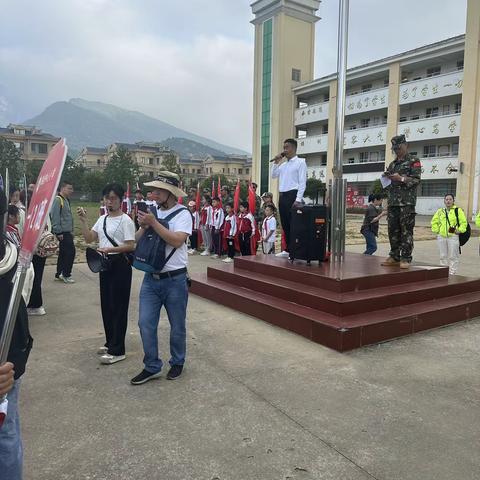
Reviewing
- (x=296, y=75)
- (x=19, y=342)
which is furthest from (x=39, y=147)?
(x=19, y=342)

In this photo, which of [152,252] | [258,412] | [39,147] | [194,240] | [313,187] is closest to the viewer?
[258,412]

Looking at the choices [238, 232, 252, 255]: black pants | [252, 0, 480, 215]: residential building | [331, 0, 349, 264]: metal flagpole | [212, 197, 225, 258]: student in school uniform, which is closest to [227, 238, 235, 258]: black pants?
[238, 232, 252, 255]: black pants

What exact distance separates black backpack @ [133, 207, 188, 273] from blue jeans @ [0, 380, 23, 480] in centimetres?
186

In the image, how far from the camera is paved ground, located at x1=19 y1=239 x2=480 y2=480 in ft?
8.28

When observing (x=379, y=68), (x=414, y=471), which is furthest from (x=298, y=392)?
(x=379, y=68)

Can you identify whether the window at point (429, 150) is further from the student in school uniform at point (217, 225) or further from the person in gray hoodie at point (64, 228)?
the person in gray hoodie at point (64, 228)

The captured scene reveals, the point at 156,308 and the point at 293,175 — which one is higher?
the point at 293,175

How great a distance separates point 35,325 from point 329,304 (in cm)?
362

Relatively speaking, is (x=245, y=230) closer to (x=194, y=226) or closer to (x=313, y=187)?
(x=194, y=226)

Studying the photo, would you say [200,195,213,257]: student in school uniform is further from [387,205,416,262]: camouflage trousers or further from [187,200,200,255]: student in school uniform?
[387,205,416,262]: camouflage trousers

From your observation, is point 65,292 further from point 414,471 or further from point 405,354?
point 414,471

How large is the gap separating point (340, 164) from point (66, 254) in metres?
5.16

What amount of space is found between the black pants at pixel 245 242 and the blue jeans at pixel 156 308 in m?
6.56

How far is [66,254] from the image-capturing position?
7988 mm
